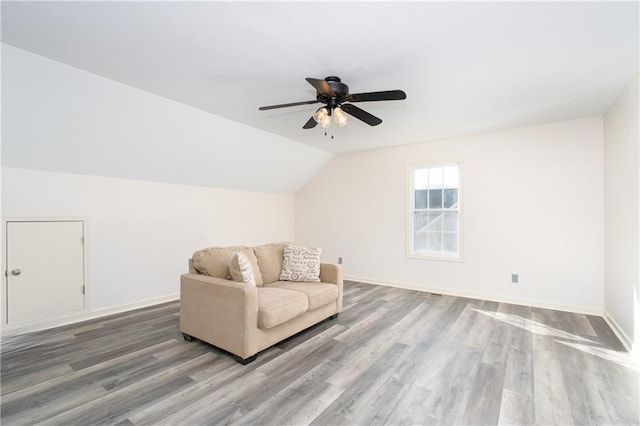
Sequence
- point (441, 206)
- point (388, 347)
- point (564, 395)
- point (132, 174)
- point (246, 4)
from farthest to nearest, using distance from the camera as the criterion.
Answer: point (441, 206) < point (132, 174) < point (388, 347) < point (564, 395) < point (246, 4)

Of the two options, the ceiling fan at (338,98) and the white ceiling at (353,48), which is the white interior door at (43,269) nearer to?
the white ceiling at (353,48)

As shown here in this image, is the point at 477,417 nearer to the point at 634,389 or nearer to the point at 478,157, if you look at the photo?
the point at 634,389

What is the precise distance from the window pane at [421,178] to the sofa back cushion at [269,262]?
2784 millimetres

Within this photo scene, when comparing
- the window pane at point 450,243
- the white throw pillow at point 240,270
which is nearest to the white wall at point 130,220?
the white throw pillow at point 240,270

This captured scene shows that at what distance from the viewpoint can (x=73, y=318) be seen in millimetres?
3527

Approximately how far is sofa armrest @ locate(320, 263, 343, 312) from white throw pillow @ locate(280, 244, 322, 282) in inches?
3.2

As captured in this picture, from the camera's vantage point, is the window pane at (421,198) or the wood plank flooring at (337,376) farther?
the window pane at (421,198)

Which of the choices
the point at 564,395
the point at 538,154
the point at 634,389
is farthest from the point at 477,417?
the point at 538,154

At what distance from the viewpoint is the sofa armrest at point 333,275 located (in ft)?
12.0

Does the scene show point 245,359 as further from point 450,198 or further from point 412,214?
point 450,198

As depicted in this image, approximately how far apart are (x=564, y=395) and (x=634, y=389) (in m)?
0.57

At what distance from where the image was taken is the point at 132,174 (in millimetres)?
3996

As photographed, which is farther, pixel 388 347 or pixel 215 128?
pixel 215 128

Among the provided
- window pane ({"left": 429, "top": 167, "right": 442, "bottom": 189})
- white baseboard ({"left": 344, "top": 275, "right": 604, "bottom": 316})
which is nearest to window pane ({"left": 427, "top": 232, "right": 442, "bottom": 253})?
white baseboard ({"left": 344, "top": 275, "right": 604, "bottom": 316})
